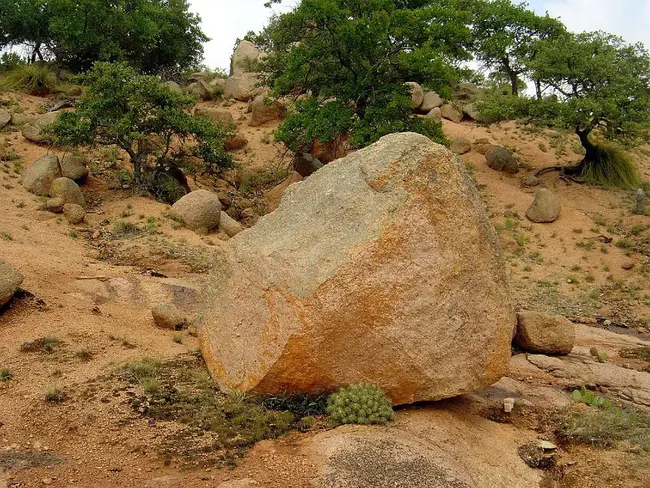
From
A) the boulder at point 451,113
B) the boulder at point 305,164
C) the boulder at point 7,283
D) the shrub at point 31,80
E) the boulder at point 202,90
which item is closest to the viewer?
the boulder at point 7,283

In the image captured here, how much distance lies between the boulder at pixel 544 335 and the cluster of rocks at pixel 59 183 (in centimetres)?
1093

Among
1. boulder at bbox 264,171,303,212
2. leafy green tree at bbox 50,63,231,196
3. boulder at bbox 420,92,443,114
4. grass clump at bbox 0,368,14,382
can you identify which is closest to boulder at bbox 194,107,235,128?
boulder at bbox 264,171,303,212

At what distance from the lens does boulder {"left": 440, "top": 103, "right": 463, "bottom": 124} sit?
2766 centimetres

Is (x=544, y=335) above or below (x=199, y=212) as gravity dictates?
below

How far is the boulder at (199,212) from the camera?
16.2 m

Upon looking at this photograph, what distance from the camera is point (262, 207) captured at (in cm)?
2030

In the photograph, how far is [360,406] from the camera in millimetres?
6355

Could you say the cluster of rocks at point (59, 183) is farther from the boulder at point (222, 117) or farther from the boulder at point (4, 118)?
the boulder at point (222, 117)

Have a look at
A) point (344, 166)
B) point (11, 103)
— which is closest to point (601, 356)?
point (344, 166)

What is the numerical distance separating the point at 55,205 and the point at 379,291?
12.0 meters

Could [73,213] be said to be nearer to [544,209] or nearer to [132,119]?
[132,119]

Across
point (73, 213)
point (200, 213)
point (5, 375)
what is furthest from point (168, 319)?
point (73, 213)

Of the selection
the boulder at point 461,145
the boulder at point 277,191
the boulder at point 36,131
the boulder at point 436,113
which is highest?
the boulder at point 436,113

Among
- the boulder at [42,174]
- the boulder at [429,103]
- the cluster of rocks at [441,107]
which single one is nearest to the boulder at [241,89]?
the cluster of rocks at [441,107]
